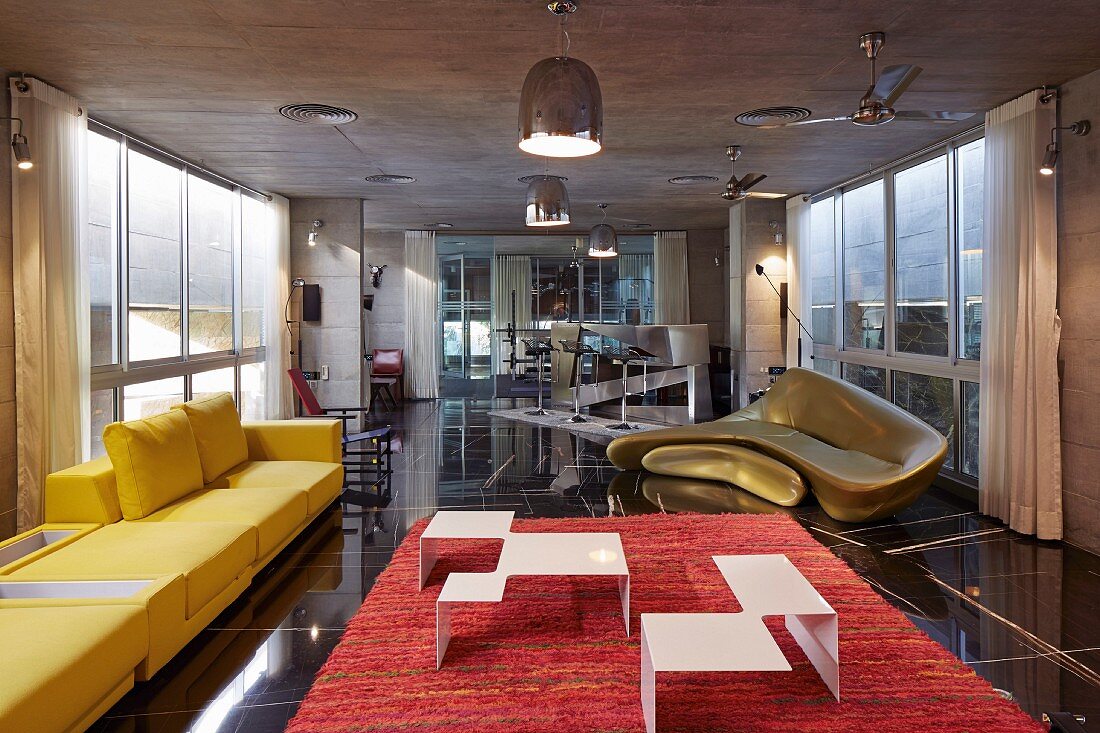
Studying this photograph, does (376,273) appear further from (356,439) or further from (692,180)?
(356,439)

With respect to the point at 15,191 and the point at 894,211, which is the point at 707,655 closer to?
the point at 15,191

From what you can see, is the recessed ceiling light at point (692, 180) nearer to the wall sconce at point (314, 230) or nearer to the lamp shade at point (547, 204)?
the lamp shade at point (547, 204)

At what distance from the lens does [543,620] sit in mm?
3494

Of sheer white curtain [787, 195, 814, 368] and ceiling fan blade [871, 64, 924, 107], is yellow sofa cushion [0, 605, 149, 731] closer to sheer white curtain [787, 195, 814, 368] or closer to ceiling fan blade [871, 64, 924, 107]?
ceiling fan blade [871, 64, 924, 107]

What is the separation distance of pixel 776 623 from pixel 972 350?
3.94m

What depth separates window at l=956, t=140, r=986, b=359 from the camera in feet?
20.3

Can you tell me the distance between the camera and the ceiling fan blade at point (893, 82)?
12.1ft

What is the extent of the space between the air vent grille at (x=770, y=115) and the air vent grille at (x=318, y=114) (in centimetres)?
284

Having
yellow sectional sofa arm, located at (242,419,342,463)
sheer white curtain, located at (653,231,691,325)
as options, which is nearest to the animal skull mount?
sheer white curtain, located at (653,231,691,325)

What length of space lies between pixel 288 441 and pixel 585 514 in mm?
2176

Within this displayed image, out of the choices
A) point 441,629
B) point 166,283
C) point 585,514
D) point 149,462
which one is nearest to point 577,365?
point 166,283

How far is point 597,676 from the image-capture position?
294 cm

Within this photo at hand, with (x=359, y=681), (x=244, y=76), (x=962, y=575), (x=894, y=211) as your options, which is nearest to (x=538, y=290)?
(x=894, y=211)

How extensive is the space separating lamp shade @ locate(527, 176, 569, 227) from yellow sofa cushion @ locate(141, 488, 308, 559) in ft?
8.46
